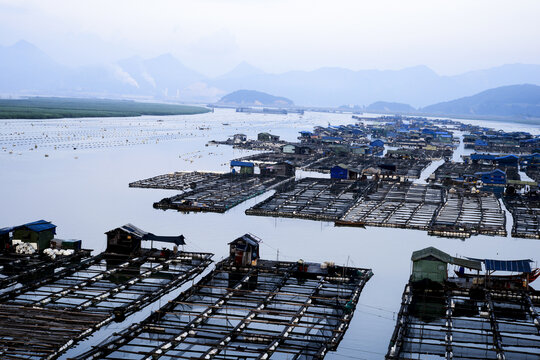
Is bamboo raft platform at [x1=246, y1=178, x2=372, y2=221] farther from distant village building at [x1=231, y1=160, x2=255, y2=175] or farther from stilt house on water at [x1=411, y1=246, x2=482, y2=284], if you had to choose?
stilt house on water at [x1=411, y1=246, x2=482, y2=284]

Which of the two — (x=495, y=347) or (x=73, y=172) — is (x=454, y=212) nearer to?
(x=495, y=347)

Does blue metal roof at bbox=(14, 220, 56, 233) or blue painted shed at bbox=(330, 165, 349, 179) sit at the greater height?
blue painted shed at bbox=(330, 165, 349, 179)

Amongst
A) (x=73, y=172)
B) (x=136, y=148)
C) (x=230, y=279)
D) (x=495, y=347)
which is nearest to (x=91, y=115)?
(x=136, y=148)

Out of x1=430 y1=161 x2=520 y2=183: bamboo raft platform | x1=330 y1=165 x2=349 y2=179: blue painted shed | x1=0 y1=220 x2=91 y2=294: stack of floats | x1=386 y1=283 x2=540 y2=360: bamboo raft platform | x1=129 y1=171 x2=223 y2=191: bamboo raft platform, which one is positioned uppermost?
x1=330 y1=165 x2=349 y2=179: blue painted shed

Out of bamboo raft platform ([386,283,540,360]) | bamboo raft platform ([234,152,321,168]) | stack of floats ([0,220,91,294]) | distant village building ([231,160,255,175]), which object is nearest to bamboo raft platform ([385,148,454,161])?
bamboo raft platform ([234,152,321,168])

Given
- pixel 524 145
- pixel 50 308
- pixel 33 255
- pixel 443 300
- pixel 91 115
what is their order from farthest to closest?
pixel 91 115, pixel 524 145, pixel 33 255, pixel 443 300, pixel 50 308

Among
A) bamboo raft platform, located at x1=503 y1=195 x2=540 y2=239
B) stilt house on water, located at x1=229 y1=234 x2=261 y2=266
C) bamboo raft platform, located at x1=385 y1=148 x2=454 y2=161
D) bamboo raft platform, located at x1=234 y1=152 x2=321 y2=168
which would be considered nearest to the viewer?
stilt house on water, located at x1=229 y1=234 x2=261 y2=266

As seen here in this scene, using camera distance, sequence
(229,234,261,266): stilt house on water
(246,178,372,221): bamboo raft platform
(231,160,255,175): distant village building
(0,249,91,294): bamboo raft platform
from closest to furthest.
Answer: (0,249,91,294): bamboo raft platform < (229,234,261,266): stilt house on water < (246,178,372,221): bamboo raft platform < (231,160,255,175): distant village building
